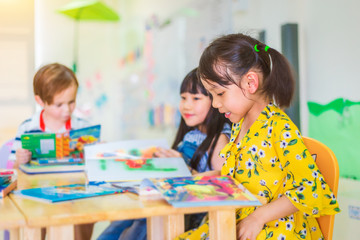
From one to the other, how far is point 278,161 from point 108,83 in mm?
3545

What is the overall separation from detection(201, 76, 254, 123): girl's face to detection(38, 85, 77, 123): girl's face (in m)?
0.87

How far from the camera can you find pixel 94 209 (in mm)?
707

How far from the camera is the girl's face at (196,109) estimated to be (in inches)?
57.5

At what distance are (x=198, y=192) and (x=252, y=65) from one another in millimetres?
402

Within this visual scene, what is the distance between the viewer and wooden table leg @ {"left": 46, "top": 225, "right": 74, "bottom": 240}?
671 millimetres

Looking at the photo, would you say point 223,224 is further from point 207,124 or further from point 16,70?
point 16,70

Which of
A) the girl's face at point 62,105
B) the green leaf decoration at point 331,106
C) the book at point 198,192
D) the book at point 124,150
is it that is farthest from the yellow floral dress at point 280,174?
the girl's face at point 62,105

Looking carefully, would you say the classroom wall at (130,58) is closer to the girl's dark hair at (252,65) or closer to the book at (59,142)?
the book at (59,142)

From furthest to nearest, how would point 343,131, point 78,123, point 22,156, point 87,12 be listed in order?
point 87,12, point 78,123, point 343,131, point 22,156

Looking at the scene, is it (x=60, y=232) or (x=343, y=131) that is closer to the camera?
(x=60, y=232)

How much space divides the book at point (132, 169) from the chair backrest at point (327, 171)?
335 mm

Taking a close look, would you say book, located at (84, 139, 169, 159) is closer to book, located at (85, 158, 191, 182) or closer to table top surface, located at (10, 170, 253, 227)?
book, located at (85, 158, 191, 182)

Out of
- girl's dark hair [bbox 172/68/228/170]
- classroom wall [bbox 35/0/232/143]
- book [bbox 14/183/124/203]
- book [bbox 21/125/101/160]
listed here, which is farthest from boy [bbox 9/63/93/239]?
classroom wall [bbox 35/0/232/143]

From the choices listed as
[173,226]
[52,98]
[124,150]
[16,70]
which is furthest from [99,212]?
[16,70]
